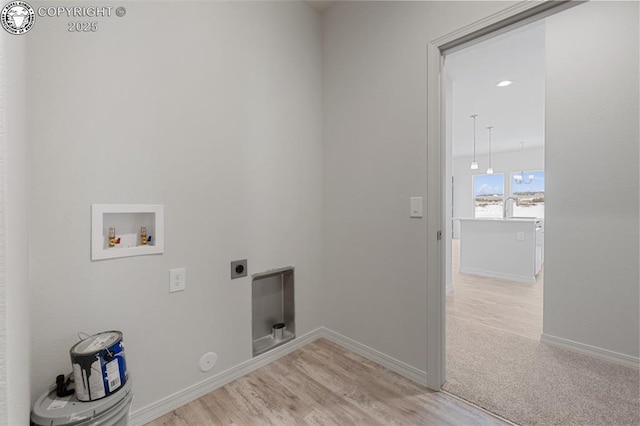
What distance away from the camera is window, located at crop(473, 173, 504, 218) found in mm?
9094

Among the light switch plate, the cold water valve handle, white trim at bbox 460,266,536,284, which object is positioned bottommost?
white trim at bbox 460,266,536,284

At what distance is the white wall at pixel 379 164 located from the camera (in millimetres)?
1881

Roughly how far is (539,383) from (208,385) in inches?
83.8

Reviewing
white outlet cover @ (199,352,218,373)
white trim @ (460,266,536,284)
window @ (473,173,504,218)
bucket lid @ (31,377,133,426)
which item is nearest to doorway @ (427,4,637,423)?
white outlet cover @ (199,352,218,373)

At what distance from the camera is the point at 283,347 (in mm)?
2244

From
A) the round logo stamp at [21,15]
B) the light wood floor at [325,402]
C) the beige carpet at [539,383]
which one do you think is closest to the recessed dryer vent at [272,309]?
the light wood floor at [325,402]

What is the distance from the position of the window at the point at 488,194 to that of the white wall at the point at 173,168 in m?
8.72

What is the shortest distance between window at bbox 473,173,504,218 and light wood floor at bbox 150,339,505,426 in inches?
349

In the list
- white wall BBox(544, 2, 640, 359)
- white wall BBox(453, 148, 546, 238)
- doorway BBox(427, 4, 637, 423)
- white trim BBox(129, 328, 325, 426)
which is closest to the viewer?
white trim BBox(129, 328, 325, 426)

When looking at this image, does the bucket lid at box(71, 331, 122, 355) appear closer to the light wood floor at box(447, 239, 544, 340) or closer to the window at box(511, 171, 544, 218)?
the light wood floor at box(447, 239, 544, 340)

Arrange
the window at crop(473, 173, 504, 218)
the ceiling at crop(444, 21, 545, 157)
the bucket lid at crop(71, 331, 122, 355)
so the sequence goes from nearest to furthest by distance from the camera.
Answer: the bucket lid at crop(71, 331, 122, 355) < the ceiling at crop(444, 21, 545, 157) < the window at crop(473, 173, 504, 218)

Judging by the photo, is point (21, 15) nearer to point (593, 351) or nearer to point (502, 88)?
point (593, 351)

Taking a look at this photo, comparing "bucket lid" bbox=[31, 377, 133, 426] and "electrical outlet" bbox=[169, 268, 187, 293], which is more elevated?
"electrical outlet" bbox=[169, 268, 187, 293]

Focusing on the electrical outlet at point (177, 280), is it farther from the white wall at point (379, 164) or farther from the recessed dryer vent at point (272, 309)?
the white wall at point (379, 164)
